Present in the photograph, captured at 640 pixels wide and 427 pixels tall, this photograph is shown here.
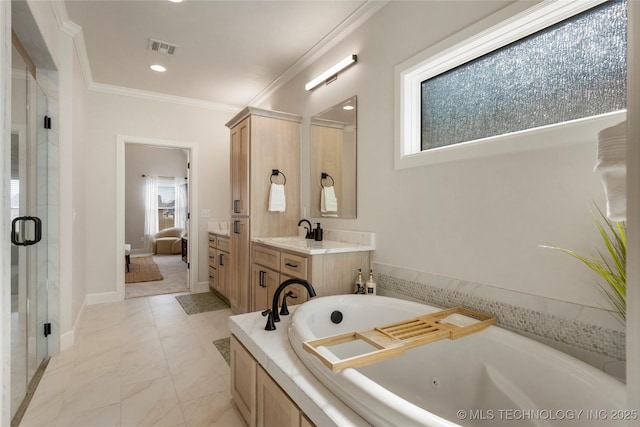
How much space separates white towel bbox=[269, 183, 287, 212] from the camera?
10.3 feet

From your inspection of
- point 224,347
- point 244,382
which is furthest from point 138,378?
point 244,382

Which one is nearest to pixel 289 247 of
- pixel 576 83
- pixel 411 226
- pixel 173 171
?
pixel 411 226

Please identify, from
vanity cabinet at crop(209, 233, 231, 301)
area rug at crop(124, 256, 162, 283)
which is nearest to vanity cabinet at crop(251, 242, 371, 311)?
vanity cabinet at crop(209, 233, 231, 301)

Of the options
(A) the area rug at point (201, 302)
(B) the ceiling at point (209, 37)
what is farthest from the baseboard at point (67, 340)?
(B) the ceiling at point (209, 37)

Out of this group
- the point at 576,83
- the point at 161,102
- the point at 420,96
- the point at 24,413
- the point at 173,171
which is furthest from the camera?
the point at 173,171

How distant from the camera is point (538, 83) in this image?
156cm

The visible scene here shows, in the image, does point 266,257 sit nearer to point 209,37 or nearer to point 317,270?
point 317,270

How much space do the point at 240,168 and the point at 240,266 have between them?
1018 millimetres

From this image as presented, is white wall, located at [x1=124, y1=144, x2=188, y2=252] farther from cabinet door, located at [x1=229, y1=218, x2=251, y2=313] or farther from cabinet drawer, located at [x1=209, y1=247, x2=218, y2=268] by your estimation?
cabinet door, located at [x1=229, y1=218, x2=251, y2=313]

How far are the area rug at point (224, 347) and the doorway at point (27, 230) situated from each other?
1157 mm

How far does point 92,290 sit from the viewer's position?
386 centimetres

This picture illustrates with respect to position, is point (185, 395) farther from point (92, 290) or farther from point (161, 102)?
point (161, 102)

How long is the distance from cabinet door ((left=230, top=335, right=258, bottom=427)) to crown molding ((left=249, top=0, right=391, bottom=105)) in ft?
7.97

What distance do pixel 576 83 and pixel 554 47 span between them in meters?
0.22
